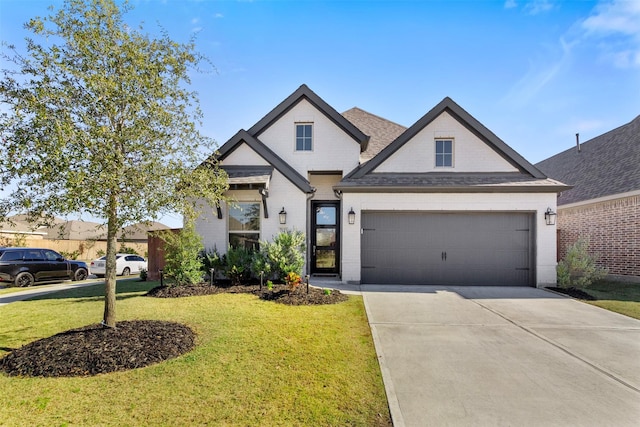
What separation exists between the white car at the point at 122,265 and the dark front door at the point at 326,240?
11673mm

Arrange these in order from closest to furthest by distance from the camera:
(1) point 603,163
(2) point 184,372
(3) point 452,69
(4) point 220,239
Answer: (2) point 184,372, (3) point 452,69, (4) point 220,239, (1) point 603,163

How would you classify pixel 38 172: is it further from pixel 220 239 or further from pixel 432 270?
pixel 432 270

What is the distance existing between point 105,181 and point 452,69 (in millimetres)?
10158

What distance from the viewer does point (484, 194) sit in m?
10.8

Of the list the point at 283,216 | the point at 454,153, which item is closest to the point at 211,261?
the point at 283,216

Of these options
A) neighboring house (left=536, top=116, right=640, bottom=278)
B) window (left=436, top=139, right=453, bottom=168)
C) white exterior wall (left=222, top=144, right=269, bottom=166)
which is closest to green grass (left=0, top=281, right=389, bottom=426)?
white exterior wall (left=222, top=144, right=269, bottom=166)

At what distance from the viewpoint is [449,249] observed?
1083 cm

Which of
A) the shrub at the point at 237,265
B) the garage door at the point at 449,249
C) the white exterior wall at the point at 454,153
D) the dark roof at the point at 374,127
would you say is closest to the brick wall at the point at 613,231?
the garage door at the point at 449,249

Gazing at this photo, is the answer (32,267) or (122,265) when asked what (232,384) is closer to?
(32,267)

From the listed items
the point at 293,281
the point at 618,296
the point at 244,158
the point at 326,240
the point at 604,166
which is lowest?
the point at 618,296

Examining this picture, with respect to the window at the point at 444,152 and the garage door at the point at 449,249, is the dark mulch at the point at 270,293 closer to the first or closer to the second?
the garage door at the point at 449,249

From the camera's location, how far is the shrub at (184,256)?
9156 millimetres

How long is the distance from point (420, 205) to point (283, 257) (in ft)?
15.7

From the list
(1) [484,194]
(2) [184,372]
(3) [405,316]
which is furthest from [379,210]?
(2) [184,372]
